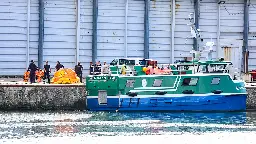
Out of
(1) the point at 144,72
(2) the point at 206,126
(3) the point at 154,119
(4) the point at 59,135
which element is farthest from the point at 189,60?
(4) the point at 59,135

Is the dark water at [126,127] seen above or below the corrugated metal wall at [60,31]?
below

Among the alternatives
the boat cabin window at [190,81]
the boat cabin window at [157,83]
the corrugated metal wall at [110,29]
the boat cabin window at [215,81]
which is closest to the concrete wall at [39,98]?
the boat cabin window at [157,83]

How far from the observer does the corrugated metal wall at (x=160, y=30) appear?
49031 millimetres

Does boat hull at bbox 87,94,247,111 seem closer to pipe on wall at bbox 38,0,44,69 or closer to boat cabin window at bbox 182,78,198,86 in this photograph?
boat cabin window at bbox 182,78,198,86

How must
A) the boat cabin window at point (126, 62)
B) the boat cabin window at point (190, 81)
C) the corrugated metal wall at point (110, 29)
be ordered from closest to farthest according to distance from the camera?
the boat cabin window at point (190, 81)
the boat cabin window at point (126, 62)
the corrugated metal wall at point (110, 29)

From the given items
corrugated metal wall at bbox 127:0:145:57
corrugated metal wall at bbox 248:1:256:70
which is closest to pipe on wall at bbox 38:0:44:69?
corrugated metal wall at bbox 127:0:145:57

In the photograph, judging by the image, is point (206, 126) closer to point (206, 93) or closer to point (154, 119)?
point (154, 119)

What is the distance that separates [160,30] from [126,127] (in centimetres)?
1948

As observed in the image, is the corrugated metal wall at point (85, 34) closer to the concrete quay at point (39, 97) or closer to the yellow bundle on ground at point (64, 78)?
the yellow bundle on ground at point (64, 78)

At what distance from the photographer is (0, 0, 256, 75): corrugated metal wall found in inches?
1834

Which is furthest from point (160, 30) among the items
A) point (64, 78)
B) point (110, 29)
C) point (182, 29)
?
point (64, 78)

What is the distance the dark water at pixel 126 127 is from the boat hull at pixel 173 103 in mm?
905

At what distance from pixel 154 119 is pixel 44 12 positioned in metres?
15.8

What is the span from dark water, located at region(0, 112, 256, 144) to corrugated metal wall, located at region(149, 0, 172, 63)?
1231 centimetres
